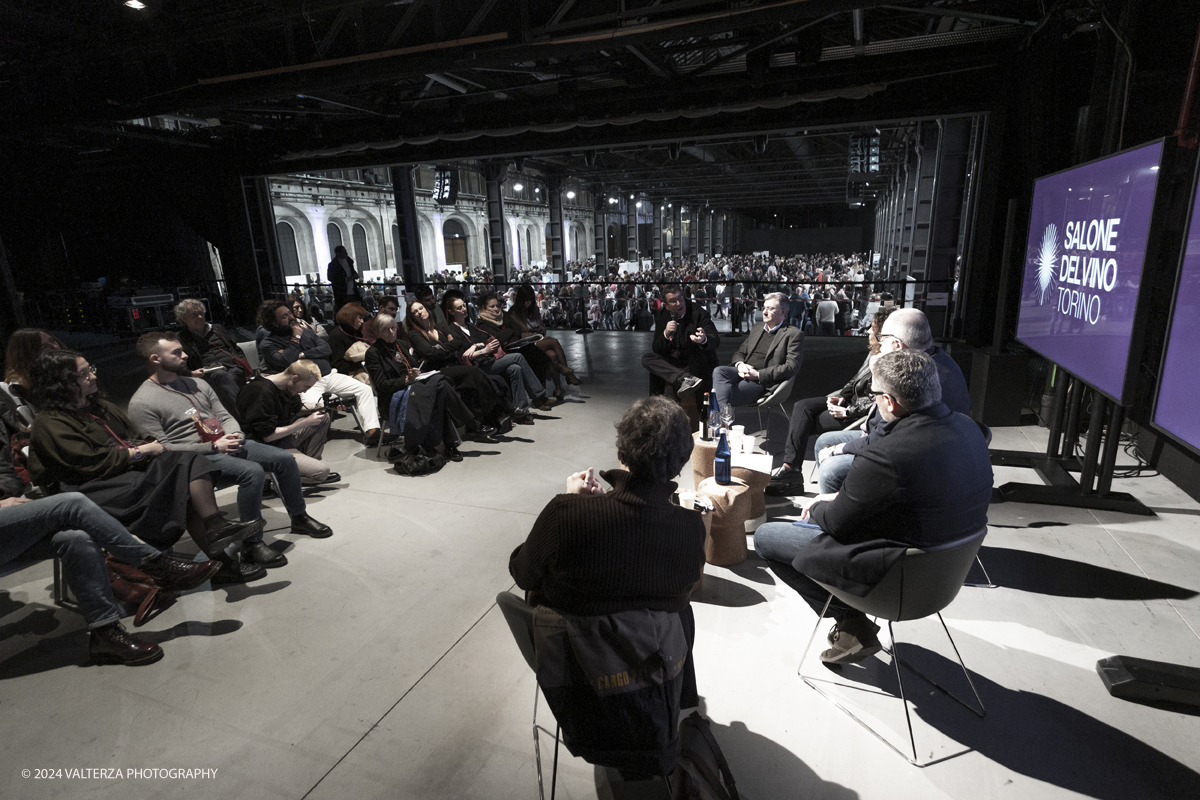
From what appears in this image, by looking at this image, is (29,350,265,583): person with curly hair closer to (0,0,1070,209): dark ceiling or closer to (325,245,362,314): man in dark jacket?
(0,0,1070,209): dark ceiling

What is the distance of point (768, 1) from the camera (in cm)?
406

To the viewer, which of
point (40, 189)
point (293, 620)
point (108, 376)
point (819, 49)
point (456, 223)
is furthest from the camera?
point (456, 223)

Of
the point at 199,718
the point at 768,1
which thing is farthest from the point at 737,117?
the point at 199,718

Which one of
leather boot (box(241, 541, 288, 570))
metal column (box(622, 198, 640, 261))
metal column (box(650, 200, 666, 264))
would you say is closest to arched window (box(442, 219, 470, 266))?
metal column (box(622, 198, 640, 261))

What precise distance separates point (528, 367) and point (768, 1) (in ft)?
11.9

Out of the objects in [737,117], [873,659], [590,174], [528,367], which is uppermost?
[590,174]

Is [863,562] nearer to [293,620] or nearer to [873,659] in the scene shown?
[873,659]

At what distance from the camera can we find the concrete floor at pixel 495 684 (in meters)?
1.92

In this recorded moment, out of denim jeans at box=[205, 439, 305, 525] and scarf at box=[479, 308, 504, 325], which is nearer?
denim jeans at box=[205, 439, 305, 525]

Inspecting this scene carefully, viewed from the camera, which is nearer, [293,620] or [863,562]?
[863,562]

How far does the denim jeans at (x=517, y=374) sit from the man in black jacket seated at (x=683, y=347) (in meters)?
1.31

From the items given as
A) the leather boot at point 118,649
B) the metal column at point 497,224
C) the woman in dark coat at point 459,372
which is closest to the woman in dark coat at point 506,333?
the woman in dark coat at point 459,372

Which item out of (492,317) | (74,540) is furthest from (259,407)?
(492,317)

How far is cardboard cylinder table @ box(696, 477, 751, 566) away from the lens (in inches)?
120
